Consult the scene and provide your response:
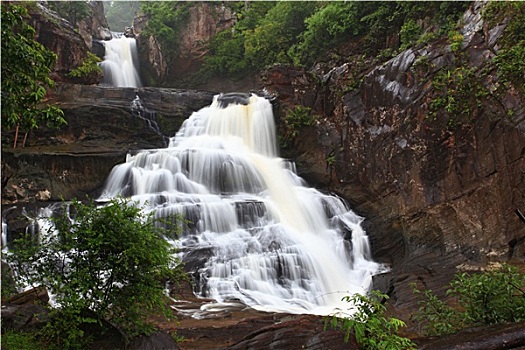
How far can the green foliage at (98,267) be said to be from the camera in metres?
4.94

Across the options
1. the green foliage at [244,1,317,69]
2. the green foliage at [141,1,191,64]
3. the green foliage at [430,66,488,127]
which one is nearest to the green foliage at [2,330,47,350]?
the green foliage at [430,66,488,127]

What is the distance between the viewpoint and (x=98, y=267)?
5.05 m

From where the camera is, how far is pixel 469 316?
499 centimetres

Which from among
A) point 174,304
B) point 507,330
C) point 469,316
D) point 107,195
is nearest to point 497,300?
point 469,316

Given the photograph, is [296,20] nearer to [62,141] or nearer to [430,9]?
[430,9]

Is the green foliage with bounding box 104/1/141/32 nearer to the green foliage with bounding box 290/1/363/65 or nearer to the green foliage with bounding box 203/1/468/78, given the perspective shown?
the green foliage with bounding box 203/1/468/78

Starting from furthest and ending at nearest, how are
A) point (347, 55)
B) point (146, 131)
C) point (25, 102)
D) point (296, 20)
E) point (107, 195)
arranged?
point (296, 20) → point (347, 55) → point (146, 131) → point (107, 195) → point (25, 102)

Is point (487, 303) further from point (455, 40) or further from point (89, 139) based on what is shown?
point (89, 139)

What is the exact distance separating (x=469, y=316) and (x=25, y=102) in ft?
20.4

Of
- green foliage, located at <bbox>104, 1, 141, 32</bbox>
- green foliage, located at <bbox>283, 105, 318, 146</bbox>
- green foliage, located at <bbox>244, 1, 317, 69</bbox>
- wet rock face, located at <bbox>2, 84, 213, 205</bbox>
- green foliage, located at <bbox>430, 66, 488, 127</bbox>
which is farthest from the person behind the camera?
green foliage, located at <bbox>104, 1, 141, 32</bbox>

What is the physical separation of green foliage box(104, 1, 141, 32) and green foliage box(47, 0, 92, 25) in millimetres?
25580

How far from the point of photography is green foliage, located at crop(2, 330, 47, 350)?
184 inches

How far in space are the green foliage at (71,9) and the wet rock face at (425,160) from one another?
2304 centimetres

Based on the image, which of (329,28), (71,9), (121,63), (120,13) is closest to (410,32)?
(329,28)
